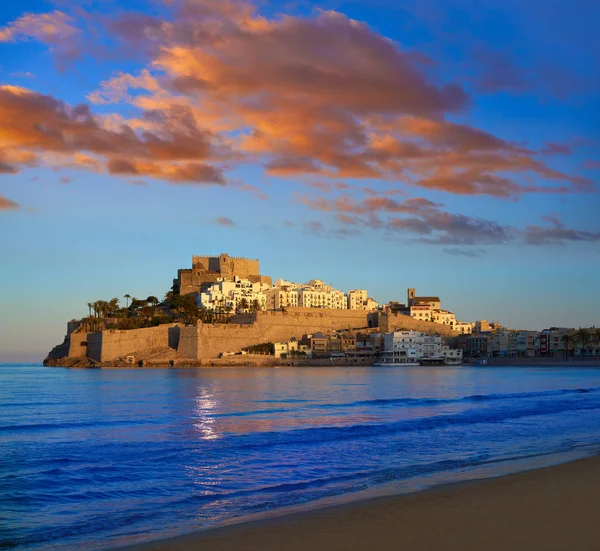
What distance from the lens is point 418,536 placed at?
22.0 feet

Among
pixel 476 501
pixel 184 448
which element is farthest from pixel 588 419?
pixel 476 501

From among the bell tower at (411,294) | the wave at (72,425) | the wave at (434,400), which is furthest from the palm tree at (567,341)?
the wave at (72,425)

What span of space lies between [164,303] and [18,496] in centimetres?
9308

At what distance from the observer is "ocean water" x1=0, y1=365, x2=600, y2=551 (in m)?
8.88

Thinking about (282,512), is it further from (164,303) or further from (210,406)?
(164,303)

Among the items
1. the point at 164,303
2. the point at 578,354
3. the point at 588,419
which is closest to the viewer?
the point at 588,419

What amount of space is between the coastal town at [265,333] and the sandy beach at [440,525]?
236 ft

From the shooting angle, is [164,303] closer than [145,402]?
No

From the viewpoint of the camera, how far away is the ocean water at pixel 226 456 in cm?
888

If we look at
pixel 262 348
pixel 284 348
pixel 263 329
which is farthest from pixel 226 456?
pixel 284 348

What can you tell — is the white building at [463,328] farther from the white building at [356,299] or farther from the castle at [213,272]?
the castle at [213,272]

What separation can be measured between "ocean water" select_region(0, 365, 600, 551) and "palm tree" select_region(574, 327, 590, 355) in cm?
6962

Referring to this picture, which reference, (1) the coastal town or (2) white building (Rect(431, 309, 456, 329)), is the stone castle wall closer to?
(1) the coastal town

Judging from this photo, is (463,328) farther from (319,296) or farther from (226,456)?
(226,456)
